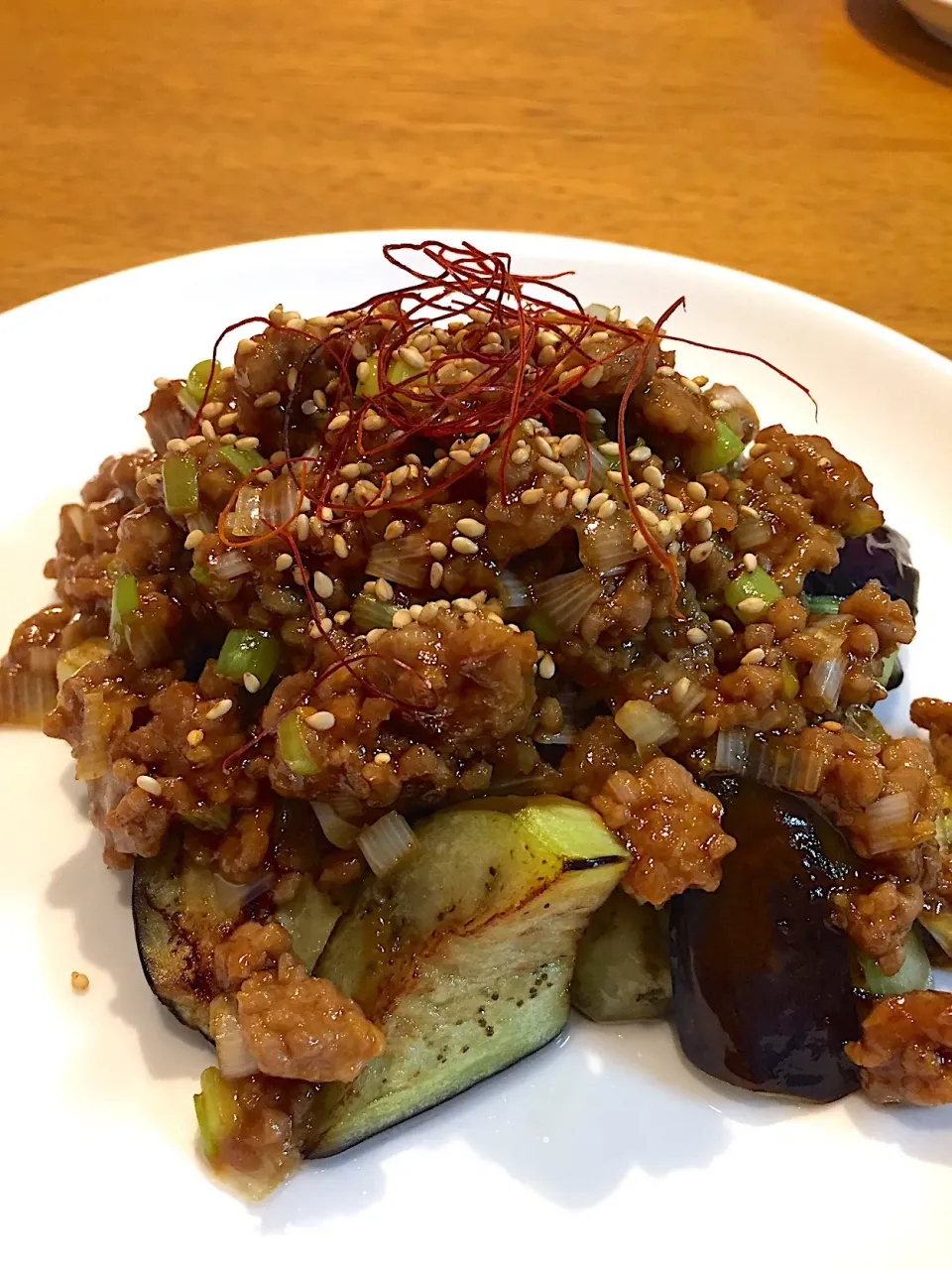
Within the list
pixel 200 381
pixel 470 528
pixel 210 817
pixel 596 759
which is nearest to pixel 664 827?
pixel 596 759

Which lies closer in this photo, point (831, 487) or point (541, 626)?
point (541, 626)

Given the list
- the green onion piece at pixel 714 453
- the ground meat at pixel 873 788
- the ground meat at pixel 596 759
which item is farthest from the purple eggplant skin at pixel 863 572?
the ground meat at pixel 596 759

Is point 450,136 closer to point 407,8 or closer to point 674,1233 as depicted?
point 407,8

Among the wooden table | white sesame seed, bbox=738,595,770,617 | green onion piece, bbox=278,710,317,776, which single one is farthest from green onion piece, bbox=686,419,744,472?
the wooden table

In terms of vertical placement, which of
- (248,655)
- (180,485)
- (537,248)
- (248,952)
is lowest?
Answer: (248,952)

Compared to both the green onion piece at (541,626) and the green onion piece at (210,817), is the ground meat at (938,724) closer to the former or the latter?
the green onion piece at (541,626)

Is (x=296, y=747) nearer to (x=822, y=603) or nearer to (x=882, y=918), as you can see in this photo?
(x=882, y=918)
